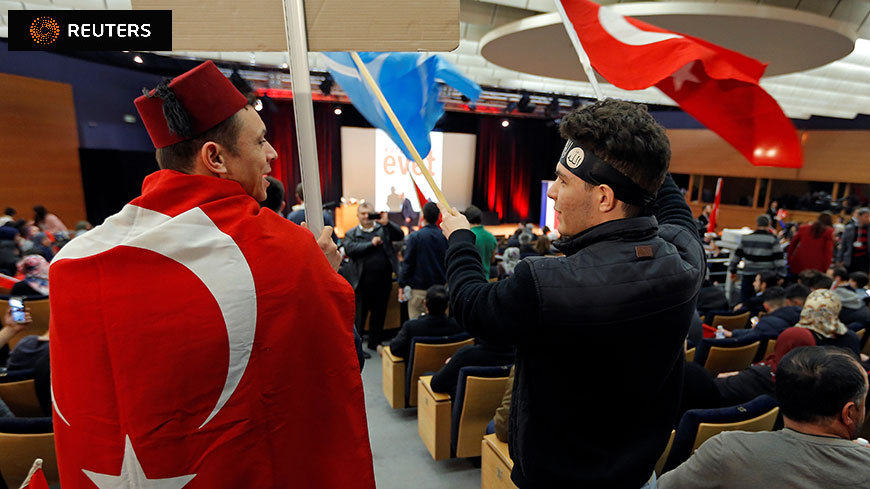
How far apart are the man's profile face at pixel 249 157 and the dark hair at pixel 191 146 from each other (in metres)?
0.02

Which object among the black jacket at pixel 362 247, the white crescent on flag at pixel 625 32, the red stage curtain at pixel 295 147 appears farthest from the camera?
the red stage curtain at pixel 295 147

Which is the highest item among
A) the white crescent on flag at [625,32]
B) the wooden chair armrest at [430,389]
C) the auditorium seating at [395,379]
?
the white crescent on flag at [625,32]

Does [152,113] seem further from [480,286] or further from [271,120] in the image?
[271,120]

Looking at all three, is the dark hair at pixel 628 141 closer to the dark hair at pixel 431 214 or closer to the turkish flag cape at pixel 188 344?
the turkish flag cape at pixel 188 344

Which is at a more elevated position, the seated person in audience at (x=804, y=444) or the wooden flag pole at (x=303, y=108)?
the wooden flag pole at (x=303, y=108)

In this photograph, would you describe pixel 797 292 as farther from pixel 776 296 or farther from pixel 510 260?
pixel 510 260

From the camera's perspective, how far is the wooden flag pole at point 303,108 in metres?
0.92

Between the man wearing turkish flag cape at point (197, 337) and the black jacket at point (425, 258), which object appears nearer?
the man wearing turkish flag cape at point (197, 337)

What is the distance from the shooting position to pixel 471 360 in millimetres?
2873

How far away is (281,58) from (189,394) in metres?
8.34

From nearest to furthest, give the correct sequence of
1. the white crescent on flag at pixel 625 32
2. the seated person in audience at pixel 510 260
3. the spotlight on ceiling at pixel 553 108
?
the white crescent on flag at pixel 625 32 < the seated person in audience at pixel 510 260 < the spotlight on ceiling at pixel 553 108

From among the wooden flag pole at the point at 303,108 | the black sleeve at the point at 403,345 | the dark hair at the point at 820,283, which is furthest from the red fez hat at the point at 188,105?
the dark hair at the point at 820,283

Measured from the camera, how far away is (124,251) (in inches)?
33.3

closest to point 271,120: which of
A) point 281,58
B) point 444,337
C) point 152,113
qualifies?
point 281,58
